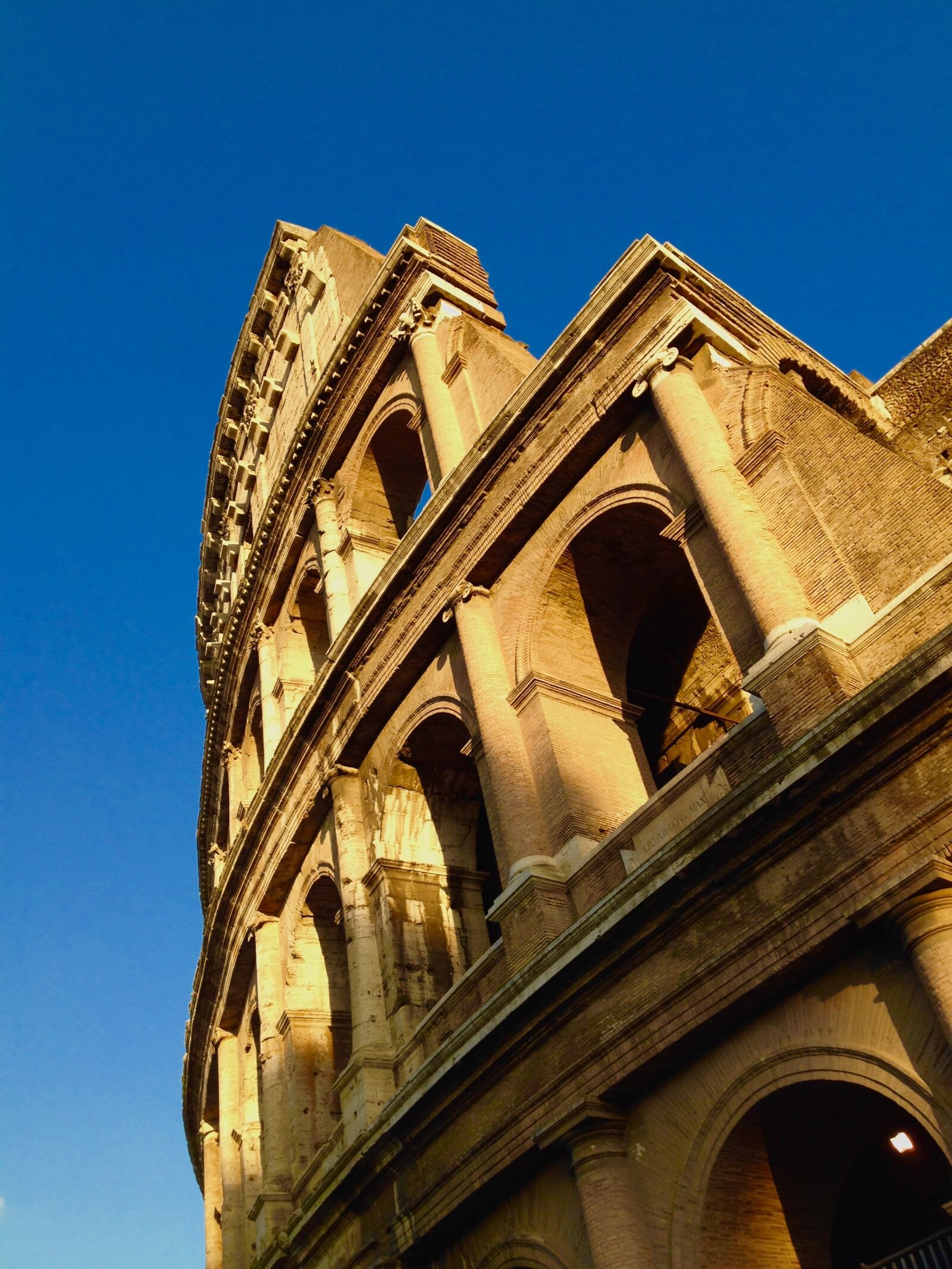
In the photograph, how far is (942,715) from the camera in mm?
6344

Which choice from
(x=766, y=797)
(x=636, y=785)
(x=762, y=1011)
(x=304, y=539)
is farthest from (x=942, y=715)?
(x=304, y=539)

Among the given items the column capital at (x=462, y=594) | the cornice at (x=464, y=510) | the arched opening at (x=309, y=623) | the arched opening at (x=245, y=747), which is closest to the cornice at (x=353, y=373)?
the cornice at (x=464, y=510)

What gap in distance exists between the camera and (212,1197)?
60.4 feet

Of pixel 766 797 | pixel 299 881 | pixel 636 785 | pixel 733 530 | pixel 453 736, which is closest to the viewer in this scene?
pixel 766 797

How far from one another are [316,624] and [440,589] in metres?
6.41

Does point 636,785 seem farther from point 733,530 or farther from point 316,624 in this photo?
point 316,624

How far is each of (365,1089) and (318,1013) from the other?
127 inches

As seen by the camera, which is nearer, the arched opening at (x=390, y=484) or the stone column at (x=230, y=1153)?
the stone column at (x=230, y=1153)

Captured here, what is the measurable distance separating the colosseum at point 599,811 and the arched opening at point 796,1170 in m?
0.02

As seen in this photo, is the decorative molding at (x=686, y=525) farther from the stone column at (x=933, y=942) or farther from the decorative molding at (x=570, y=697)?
the stone column at (x=933, y=942)

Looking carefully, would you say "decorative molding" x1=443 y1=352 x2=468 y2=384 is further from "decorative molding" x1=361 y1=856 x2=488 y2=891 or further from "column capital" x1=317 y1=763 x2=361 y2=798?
"decorative molding" x1=361 y1=856 x2=488 y2=891

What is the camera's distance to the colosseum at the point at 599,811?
269 inches

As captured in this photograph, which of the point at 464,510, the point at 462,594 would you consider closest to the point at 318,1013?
the point at 462,594

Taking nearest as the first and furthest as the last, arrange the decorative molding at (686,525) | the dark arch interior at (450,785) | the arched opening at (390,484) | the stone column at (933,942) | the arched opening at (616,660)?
the stone column at (933,942) → the decorative molding at (686,525) → the arched opening at (616,660) → the dark arch interior at (450,785) → the arched opening at (390,484)
